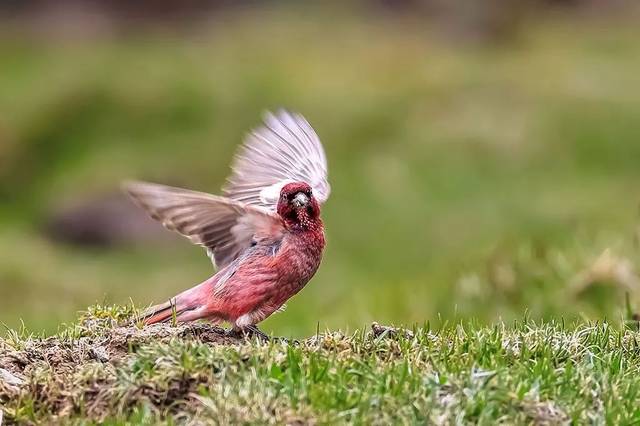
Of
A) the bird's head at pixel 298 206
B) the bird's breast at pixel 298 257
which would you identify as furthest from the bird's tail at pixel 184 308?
the bird's head at pixel 298 206

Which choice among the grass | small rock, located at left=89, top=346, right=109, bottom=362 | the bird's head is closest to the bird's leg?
the grass

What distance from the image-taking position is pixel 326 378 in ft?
17.1

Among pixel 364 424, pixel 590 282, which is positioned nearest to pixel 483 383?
pixel 364 424

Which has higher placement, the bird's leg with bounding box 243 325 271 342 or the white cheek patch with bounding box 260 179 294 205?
the white cheek patch with bounding box 260 179 294 205

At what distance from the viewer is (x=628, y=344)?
6.21 meters

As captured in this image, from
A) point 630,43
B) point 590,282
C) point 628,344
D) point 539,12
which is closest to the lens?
point 628,344

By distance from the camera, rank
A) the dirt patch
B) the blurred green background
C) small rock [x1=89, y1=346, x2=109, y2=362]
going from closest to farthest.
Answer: the dirt patch < small rock [x1=89, y1=346, x2=109, y2=362] < the blurred green background

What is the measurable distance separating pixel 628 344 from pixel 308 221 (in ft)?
5.50

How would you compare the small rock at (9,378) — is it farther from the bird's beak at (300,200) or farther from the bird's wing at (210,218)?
the bird's beak at (300,200)

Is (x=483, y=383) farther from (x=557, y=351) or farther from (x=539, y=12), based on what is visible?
(x=539, y=12)

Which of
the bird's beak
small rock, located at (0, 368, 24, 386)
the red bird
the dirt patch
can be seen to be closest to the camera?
the dirt patch

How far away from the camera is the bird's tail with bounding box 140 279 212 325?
633 cm

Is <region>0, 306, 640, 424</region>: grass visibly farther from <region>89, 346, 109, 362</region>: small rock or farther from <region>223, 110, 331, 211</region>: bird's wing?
<region>223, 110, 331, 211</region>: bird's wing

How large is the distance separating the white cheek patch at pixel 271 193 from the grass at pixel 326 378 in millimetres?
1199
